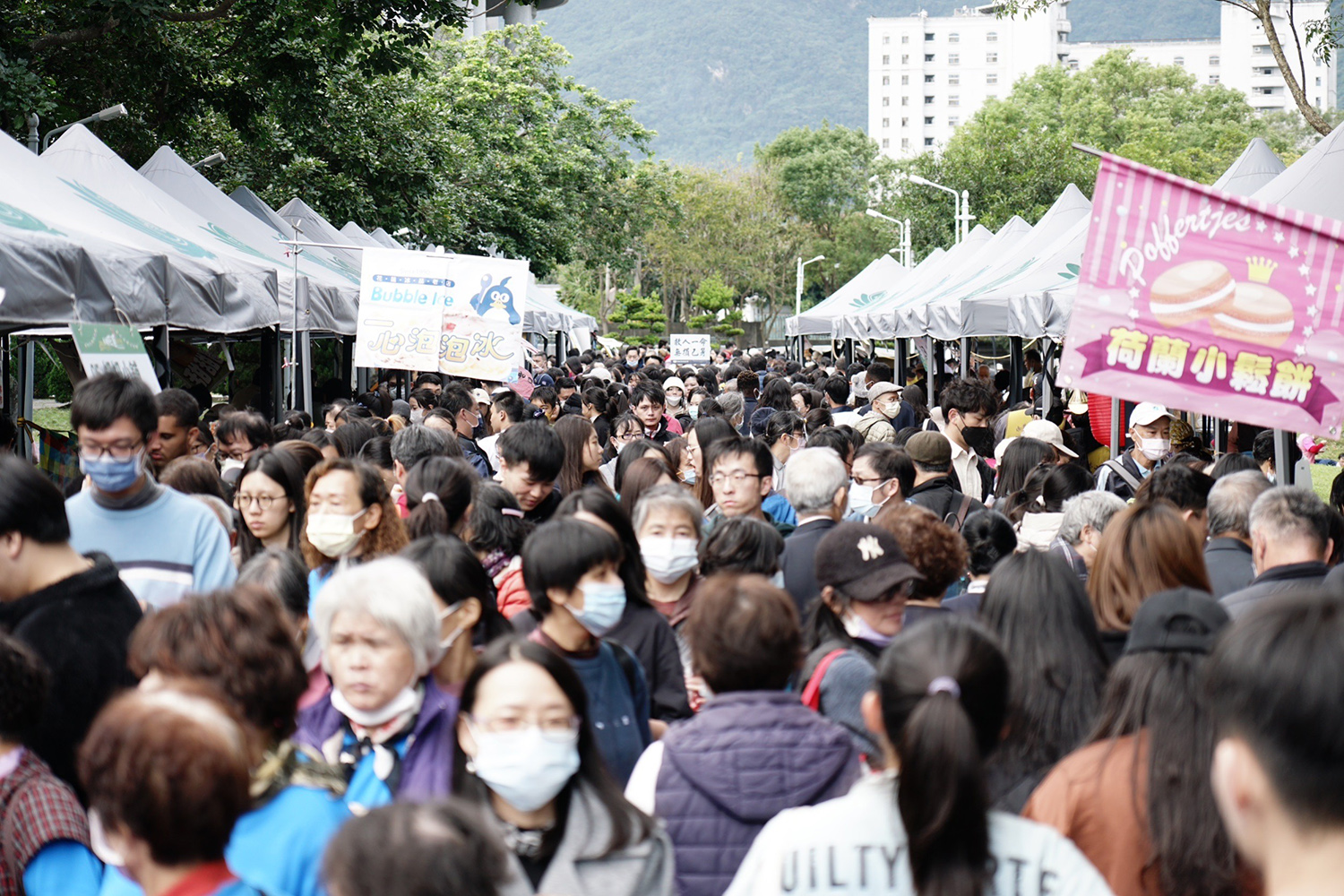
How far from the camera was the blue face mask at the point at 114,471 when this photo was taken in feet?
15.0

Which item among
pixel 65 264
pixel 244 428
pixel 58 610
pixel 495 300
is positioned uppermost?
pixel 495 300

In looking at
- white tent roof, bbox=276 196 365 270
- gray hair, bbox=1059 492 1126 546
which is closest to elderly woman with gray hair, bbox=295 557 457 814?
gray hair, bbox=1059 492 1126 546

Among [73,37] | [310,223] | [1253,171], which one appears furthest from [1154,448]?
[310,223]

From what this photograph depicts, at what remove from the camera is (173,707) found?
227 centimetres

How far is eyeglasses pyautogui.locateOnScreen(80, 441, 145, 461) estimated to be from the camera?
4.60 m

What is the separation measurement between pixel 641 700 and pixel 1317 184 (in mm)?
6731

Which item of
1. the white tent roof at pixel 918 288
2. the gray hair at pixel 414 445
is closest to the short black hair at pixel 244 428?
the gray hair at pixel 414 445

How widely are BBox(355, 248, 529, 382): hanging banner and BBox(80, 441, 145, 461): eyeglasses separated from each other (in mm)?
6269

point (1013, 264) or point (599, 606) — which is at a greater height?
point (1013, 264)

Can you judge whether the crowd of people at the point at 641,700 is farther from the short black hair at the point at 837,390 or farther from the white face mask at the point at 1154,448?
the short black hair at the point at 837,390

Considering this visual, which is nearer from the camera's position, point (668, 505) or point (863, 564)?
point (863, 564)

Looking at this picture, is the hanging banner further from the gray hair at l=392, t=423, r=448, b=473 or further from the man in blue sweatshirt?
the man in blue sweatshirt

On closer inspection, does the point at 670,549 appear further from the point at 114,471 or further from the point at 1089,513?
the point at 114,471

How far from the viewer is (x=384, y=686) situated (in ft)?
10.3
